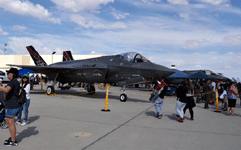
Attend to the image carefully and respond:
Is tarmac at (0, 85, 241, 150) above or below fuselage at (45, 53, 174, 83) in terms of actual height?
below

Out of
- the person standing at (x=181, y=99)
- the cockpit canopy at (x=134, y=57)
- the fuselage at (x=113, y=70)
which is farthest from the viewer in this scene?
the cockpit canopy at (x=134, y=57)

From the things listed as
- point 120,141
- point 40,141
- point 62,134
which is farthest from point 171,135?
point 40,141

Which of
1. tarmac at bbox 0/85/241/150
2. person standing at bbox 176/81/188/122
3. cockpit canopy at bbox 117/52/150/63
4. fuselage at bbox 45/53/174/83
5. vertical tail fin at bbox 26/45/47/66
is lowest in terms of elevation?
tarmac at bbox 0/85/241/150

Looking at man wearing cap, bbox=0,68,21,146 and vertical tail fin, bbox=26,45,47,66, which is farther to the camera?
vertical tail fin, bbox=26,45,47,66

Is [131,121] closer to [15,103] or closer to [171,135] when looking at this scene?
[171,135]

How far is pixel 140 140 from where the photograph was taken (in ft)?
15.5

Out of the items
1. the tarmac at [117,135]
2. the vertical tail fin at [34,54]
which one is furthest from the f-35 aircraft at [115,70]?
the vertical tail fin at [34,54]

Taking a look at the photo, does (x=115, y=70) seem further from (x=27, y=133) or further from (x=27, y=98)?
(x=27, y=133)

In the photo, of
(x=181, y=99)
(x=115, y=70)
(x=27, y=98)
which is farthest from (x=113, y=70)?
(x=27, y=98)

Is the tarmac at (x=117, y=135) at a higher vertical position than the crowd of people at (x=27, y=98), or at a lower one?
lower

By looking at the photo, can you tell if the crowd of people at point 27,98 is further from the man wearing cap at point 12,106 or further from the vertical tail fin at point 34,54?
the vertical tail fin at point 34,54

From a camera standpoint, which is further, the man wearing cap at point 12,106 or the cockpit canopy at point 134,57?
the cockpit canopy at point 134,57

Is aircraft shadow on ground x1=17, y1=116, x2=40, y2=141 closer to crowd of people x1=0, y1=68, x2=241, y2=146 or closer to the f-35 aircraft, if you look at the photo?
crowd of people x1=0, y1=68, x2=241, y2=146

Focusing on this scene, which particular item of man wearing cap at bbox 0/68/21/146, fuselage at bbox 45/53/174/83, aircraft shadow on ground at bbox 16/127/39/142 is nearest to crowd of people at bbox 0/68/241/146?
man wearing cap at bbox 0/68/21/146
